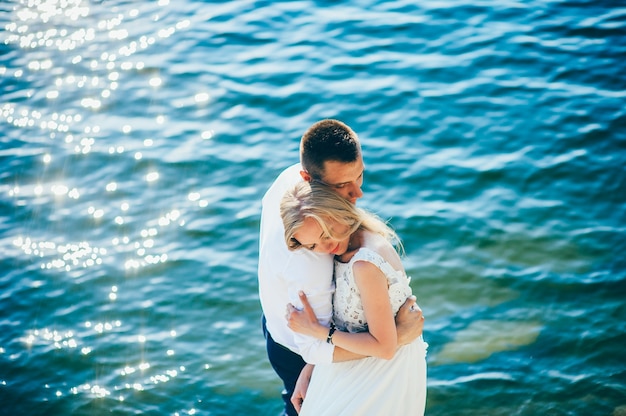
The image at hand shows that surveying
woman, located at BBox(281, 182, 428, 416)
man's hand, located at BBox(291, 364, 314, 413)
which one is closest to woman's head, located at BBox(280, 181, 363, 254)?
woman, located at BBox(281, 182, 428, 416)

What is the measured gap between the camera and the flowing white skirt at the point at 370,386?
376cm

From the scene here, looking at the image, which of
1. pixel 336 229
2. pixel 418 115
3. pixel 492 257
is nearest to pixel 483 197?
pixel 492 257

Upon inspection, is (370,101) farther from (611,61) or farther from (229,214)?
(611,61)

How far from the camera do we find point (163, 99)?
353 inches

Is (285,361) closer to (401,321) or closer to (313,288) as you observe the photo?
(313,288)

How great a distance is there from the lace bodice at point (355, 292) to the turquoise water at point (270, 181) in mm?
2277

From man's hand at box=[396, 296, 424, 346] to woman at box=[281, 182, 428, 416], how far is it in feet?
0.14

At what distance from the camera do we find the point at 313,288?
12.4 feet

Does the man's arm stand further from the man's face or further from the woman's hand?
the man's face

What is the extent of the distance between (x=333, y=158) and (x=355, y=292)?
670 millimetres

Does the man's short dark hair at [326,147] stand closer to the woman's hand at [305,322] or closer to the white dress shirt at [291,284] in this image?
the white dress shirt at [291,284]

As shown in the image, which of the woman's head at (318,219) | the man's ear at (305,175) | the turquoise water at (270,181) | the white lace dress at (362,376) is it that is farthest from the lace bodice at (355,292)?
the turquoise water at (270,181)

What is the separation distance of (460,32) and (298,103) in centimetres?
241

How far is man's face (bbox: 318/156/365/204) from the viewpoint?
362 cm
